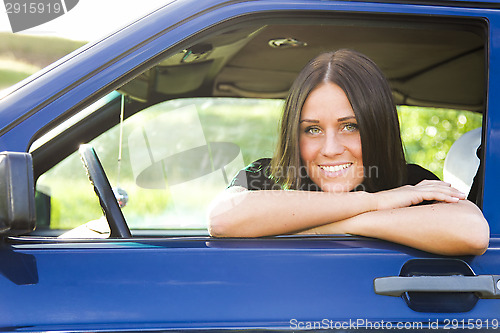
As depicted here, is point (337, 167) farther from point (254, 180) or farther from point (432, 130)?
point (432, 130)

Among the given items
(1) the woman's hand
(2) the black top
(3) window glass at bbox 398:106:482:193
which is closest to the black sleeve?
(2) the black top

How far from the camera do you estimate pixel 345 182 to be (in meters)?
1.83

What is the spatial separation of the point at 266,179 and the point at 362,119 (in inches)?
14.8

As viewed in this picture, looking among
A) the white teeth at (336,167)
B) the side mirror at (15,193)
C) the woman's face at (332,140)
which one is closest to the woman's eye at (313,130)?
the woman's face at (332,140)

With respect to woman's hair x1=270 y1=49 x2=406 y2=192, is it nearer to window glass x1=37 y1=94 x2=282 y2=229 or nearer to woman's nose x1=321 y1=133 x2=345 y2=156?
woman's nose x1=321 y1=133 x2=345 y2=156

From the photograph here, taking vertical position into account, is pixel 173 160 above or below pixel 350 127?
below

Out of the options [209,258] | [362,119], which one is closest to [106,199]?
[209,258]

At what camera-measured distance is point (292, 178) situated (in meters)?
1.92

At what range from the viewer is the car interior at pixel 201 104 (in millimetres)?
2172

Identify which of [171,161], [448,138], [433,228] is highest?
[433,228]

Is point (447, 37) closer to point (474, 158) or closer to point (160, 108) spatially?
point (474, 158)

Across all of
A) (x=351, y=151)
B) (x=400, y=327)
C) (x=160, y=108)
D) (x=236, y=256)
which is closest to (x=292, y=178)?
(x=351, y=151)

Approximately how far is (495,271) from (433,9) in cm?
72

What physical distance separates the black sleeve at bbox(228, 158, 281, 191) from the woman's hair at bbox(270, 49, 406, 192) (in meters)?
Answer: 0.03
